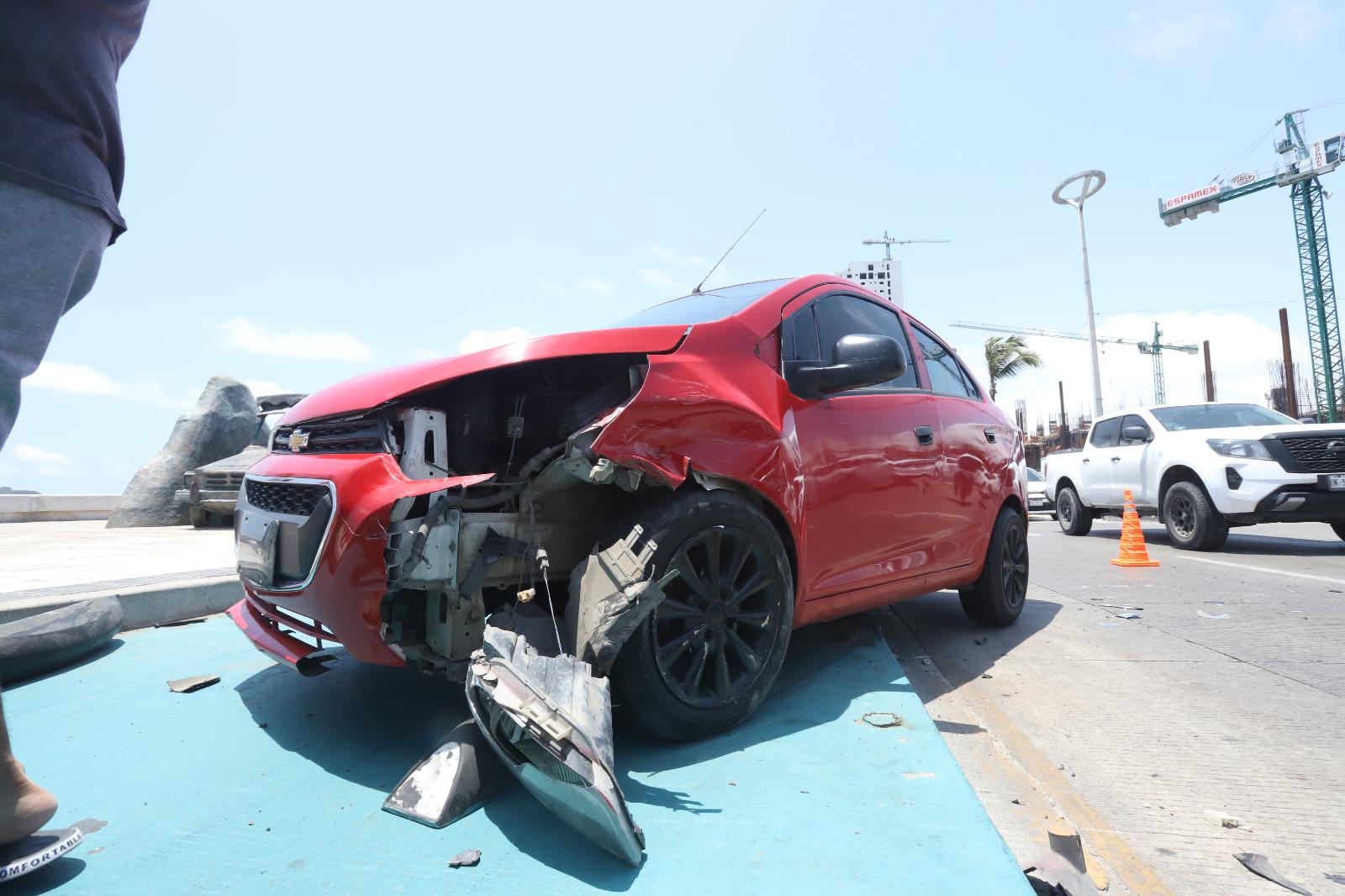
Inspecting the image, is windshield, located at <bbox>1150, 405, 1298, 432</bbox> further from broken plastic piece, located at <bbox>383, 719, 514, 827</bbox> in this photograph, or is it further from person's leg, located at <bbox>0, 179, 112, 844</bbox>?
person's leg, located at <bbox>0, 179, 112, 844</bbox>

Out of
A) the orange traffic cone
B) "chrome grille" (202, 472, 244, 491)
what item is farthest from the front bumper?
"chrome grille" (202, 472, 244, 491)

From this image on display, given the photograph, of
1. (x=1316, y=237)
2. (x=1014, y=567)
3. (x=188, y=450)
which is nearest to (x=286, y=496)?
(x=1014, y=567)

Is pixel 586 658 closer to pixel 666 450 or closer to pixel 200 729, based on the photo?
pixel 666 450

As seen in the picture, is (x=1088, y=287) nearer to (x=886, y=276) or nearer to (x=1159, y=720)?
(x=886, y=276)

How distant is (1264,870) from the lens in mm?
1876

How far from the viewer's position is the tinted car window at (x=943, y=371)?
12.9 feet

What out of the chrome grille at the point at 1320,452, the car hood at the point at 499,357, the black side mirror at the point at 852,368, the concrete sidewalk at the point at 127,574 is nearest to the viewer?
the car hood at the point at 499,357

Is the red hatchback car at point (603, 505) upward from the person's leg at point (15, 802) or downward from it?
upward

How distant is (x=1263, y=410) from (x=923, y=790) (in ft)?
31.3

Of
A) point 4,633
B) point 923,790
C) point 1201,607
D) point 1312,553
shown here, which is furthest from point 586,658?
point 1312,553

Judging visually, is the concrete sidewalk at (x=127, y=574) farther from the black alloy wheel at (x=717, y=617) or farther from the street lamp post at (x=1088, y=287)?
the street lamp post at (x=1088, y=287)

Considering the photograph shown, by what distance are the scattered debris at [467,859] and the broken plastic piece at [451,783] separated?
0.56 ft

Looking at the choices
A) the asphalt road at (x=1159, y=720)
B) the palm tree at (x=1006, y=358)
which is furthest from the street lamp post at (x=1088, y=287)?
the asphalt road at (x=1159, y=720)

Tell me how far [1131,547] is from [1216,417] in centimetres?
278
